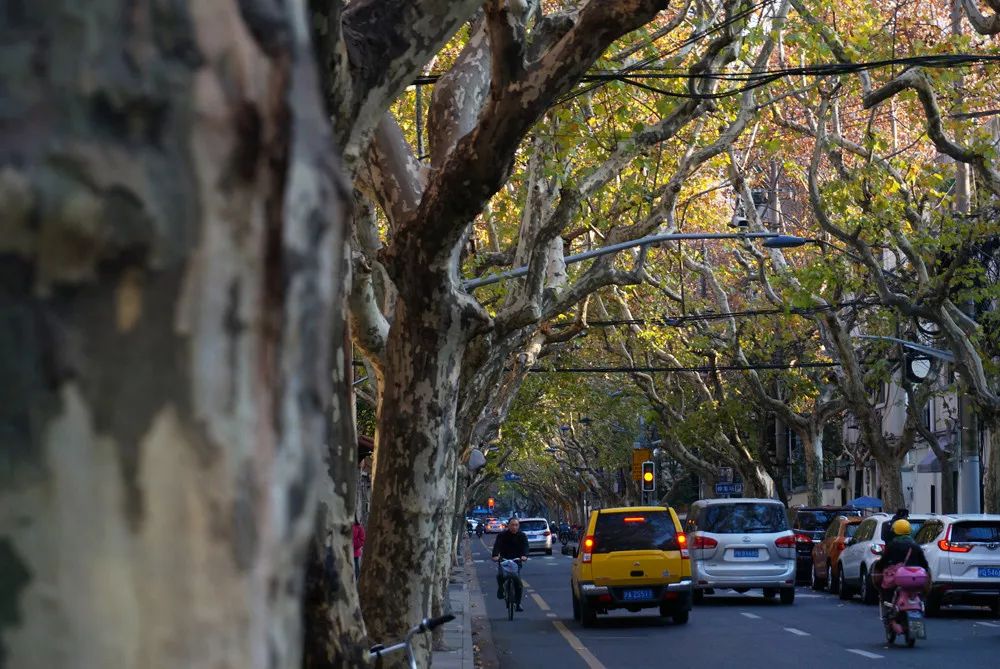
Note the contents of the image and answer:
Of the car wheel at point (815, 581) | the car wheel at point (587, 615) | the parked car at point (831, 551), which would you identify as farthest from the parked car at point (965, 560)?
the car wheel at point (815, 581)

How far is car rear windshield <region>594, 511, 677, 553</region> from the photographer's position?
76.6 ft

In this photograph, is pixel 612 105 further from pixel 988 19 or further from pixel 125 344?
pixel 125 344

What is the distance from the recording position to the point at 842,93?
24.2m

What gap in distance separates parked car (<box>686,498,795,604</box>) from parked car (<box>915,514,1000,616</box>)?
311cm

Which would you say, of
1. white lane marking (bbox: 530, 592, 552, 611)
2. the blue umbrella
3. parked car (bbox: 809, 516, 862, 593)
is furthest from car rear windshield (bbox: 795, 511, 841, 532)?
the blue umbrella

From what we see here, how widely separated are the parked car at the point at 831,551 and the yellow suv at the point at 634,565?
702 cm

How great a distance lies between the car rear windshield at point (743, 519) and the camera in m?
26.8

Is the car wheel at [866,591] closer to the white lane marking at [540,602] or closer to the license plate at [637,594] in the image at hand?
the white lane marking at [540,602]

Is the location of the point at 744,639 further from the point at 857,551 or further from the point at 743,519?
the point at 857,551

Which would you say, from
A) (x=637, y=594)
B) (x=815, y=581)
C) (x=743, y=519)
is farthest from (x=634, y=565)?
(x=815, y=581)

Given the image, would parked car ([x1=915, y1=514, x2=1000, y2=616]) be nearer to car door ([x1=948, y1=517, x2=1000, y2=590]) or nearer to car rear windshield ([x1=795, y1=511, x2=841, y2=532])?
car door ([x1=948, y1=517, x2=1000, y2=590])

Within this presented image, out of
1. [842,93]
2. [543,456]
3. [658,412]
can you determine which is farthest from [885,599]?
[543,456]

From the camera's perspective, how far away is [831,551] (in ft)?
101

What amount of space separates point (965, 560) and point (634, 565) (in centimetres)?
496
